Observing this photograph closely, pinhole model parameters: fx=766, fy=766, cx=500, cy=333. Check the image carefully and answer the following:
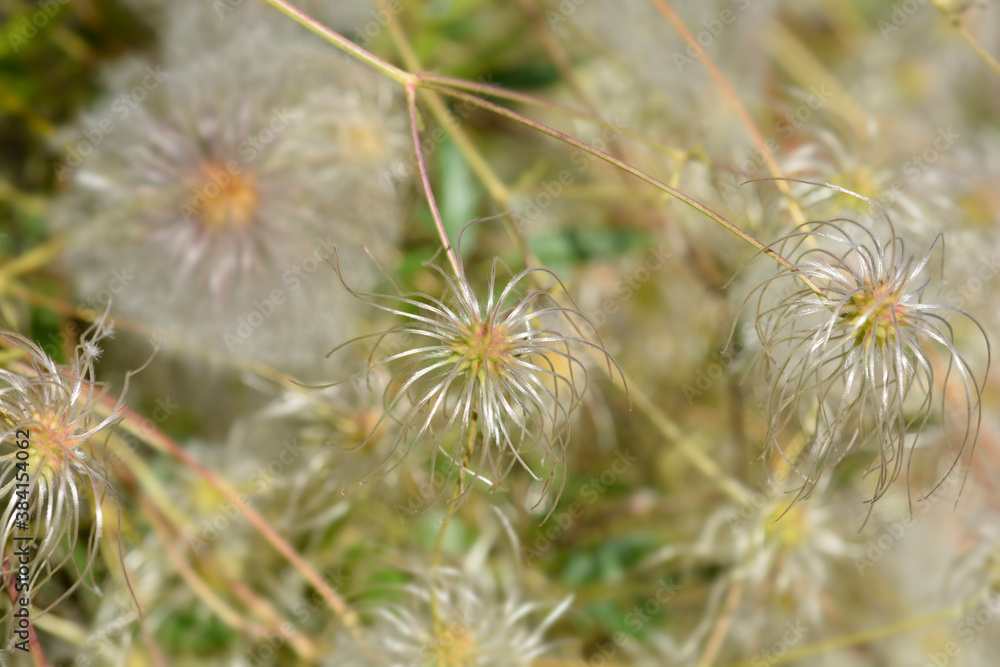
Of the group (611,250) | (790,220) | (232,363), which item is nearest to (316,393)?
(232,363)

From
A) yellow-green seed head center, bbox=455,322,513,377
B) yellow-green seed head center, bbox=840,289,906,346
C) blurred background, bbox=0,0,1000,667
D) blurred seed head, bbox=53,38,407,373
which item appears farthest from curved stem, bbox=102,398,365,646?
yellow-green seed head center, bbox=840,289,906,346

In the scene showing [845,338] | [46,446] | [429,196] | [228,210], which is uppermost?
[845,338]

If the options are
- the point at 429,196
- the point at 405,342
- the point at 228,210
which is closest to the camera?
the point at 429,196

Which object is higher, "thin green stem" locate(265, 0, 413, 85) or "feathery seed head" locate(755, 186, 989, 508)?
"feathery seed head" locate(755, 186, 989, 508)

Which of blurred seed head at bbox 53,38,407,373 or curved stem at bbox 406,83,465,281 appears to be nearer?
curved stem at bbox 406,83,465,281

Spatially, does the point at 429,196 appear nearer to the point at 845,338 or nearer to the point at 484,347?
the point at 484,347

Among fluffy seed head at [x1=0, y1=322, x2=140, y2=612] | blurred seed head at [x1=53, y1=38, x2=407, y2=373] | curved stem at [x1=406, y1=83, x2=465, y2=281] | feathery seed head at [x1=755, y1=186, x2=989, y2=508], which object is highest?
feathery seed head at [x1=755, y1=186, x2=989, y2=508]

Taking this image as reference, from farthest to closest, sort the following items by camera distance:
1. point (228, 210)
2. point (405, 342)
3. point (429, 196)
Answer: point (228, 210)
point (405, 342)
point (429, 196)

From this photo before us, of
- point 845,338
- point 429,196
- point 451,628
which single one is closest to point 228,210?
point 429,196

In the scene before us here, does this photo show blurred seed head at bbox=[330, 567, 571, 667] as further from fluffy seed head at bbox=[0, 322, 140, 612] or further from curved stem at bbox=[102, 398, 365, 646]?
fluffy seed head at bbox=[0, 322, 140, 612]

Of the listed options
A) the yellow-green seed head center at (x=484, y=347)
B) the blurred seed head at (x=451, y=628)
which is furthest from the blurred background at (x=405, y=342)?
the yellow-green seed head center at (x=484, y=347)

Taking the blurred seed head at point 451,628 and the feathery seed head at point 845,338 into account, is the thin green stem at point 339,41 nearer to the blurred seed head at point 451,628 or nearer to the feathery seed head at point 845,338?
the feathery seed head at point 845,338

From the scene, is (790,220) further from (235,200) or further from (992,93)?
(992,93)
